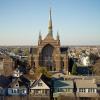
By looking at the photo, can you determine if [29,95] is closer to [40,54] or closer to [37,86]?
[37,86]

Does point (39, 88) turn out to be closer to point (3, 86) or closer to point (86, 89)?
point (3, 86)

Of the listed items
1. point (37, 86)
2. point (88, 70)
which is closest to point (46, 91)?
point (37, 86)

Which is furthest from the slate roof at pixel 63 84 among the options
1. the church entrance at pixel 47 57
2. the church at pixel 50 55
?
the church entrance at pixel 47 57

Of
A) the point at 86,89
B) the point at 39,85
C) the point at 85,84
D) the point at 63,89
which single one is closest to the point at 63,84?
the point at 63,89

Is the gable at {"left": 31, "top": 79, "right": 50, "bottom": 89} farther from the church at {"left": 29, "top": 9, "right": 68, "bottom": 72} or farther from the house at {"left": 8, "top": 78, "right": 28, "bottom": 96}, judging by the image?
the church at {"left": 29, "top": 9, "right": 68, "bottom": 72}

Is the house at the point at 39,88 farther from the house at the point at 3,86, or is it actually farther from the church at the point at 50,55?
the church at the point at 50,55

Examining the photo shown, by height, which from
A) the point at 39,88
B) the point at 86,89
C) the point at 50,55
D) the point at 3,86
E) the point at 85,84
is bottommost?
the point at 86,89

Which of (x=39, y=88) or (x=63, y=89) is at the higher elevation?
(x=39, y=88)

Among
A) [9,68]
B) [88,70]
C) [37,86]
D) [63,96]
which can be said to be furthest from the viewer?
[88,70]
